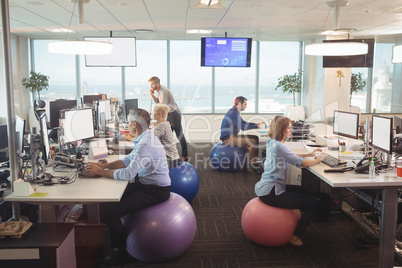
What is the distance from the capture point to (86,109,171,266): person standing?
9.71 feet

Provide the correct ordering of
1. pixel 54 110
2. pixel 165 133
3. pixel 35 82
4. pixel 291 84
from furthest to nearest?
1. pixel 291 84
2. pixel 35 82
3. pixel 54 110
4. pixel 165 133

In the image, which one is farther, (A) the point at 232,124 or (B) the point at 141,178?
(A) the point at 232,124

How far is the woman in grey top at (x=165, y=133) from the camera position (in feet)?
13.9

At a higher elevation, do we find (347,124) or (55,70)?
(55,70)

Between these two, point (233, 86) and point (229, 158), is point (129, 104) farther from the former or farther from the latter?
point (233, 86)

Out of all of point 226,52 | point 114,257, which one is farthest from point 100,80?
point 114,257

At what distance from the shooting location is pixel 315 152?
4.09m

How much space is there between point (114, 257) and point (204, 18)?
4.40 meters

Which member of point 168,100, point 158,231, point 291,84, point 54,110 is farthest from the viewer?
point 291,84

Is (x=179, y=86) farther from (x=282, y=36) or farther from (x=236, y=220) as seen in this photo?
(x=236, y=220)

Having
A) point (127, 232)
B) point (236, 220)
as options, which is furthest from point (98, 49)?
point (236, 220)

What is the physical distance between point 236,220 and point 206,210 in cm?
46

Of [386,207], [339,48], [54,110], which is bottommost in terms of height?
[386,207]

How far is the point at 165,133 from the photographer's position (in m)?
4.24
